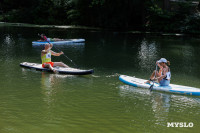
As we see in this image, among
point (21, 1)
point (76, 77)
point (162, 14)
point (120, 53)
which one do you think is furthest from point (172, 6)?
point (76, 77)

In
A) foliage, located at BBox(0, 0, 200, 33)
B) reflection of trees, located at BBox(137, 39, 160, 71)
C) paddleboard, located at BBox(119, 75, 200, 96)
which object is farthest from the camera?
foliage, located at BBox(0, 0, 200, 33)

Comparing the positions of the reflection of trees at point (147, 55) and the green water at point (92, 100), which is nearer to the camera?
the green water at point (92, 100)

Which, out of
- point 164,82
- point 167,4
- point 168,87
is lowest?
point 168,87

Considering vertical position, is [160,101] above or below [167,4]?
below

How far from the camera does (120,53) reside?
22500 millimetres

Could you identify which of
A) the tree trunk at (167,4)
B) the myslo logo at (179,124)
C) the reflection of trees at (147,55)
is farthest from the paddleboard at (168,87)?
the tree trunk at (167,4)

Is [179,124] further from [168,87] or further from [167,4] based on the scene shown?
[167,4]

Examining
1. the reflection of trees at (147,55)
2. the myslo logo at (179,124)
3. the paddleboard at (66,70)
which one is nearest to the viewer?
the myslo logo at (179,124)

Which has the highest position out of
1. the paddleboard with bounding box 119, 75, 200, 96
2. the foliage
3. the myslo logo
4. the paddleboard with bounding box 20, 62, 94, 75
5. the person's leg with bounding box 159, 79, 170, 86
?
the foliage

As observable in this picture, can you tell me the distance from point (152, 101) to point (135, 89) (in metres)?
1.55

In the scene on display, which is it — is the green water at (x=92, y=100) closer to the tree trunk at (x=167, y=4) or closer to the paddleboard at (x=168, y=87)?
the paddleboard at (x=168, y=87)

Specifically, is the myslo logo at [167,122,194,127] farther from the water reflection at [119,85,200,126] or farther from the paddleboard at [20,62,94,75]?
the paddleboard at [20,62,94,75]

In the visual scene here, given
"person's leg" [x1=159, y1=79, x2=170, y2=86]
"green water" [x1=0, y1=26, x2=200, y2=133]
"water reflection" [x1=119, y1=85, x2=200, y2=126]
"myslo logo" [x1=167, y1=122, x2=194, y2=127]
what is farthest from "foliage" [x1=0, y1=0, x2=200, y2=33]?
"myslo logo" [x1=167, y1=122, x2=194, y2=127]

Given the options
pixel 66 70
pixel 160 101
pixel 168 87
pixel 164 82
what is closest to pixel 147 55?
pixel 66 70
